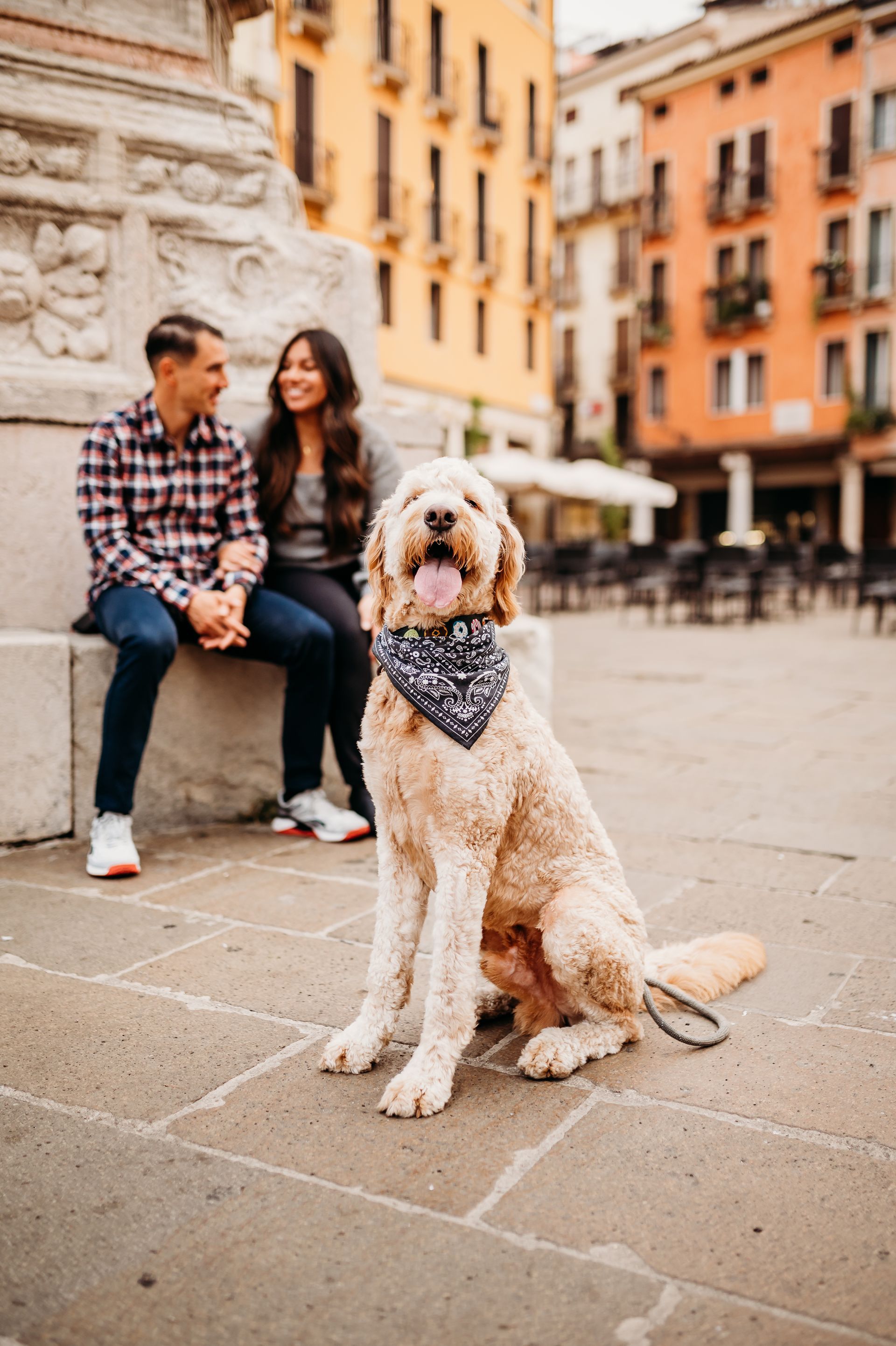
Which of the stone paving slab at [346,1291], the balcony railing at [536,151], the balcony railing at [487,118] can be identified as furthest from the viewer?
the balcony railing at [536,151]

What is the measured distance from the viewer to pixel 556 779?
Answer: 2520mm

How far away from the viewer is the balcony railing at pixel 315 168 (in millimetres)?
25656

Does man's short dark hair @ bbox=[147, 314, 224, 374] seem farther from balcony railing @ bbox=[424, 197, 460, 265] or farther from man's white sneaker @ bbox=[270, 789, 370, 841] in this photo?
balcony railing @ bbox=[424, 197, 460, 265]

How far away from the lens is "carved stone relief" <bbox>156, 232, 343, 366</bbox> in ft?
15.5

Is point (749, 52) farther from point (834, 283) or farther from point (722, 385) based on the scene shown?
point (722, 385)

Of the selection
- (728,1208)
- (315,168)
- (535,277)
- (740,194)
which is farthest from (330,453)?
(740,194)

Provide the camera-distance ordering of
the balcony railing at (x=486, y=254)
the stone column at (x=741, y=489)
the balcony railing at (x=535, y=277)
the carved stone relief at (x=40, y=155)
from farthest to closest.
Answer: the stone column at (x=741, y=489)
the balcony railing at (x=535, y=277)
the balcony railing at (x=486, y=254)
the carved stone relief at (x=40, y=155)

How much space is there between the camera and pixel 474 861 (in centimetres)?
234

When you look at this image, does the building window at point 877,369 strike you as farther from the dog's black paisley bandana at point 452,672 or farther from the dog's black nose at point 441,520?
the dog's black nose at point 441,520

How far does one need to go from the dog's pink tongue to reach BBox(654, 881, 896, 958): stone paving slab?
154 centimetres

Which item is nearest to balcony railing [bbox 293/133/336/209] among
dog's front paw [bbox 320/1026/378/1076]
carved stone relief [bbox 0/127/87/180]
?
carved stone relief [bbox 0/127/87/180]

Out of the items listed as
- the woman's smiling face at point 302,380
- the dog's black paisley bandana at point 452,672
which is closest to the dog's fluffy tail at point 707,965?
the dog's black paisley bandana at point 452,672

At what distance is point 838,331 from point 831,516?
515 centimetres

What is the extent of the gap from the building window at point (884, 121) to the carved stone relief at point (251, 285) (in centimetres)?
3137
